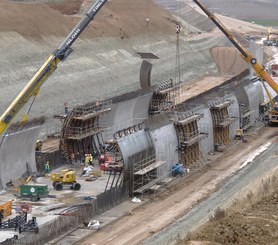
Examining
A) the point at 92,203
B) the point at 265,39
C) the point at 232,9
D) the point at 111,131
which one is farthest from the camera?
the point at 232,9

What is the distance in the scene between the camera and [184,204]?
3922 cm

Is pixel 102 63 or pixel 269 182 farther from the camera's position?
pixel 102 63

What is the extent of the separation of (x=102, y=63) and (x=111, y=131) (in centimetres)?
3053

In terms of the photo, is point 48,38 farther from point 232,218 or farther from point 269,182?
point 232,218

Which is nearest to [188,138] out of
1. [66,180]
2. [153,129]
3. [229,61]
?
[153,129]

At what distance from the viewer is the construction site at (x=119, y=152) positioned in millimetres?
34156

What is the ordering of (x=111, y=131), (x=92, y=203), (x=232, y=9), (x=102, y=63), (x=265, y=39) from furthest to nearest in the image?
(x=232, y=9) < (x=265, y=39) < (x=102, y=63) < (x=111, y=131) < (x=92, y=203)

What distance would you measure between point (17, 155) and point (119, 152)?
17.2ft

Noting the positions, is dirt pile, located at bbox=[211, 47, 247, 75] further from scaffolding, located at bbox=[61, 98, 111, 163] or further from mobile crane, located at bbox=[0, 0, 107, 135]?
mobile crane, located at bbox=[0, 0, 107, 135]

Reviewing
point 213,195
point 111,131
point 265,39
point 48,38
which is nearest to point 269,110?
point 111,131

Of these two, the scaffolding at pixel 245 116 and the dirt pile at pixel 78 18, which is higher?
the dirt pile at pixel 78 18

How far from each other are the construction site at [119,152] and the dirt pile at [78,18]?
957mm

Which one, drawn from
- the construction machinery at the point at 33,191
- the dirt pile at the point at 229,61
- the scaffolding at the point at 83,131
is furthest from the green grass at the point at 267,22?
the construction machinery at the point at 33,191

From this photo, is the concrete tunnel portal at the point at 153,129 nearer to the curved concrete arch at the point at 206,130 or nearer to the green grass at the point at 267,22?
the curved concrete arch at the point at 206,130
